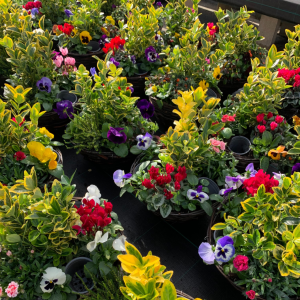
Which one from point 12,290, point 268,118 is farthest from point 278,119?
point 12,290

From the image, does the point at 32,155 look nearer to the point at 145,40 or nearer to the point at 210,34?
the point at 145,40

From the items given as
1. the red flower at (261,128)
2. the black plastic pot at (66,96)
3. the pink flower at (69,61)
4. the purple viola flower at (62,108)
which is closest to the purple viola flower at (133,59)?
the pink flower at (69,61)

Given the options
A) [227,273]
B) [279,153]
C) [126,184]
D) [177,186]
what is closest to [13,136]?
[126,184]

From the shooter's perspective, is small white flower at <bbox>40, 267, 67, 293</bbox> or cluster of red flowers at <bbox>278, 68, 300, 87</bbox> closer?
small white flower at <bbox>40, 267, 67, 293</bbox>

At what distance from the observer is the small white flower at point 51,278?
3.59 ft

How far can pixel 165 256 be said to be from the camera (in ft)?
5.08

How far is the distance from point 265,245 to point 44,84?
175 cm

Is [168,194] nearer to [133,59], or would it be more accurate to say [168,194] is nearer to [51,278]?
[51,278]

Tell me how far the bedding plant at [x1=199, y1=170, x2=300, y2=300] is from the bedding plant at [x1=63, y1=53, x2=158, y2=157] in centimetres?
83

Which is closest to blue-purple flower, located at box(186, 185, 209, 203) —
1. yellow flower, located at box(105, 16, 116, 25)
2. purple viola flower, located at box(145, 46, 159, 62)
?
purple viola flower, located at box(145, 46, 159, 62)

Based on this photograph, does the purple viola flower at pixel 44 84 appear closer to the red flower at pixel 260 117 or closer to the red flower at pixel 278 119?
the red flower at pixel 260 117

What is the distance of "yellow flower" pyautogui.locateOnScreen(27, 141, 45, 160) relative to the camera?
1.46 metres

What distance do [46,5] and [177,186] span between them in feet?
9.50

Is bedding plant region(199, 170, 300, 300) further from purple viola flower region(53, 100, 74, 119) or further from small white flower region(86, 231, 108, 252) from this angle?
purple viola flower region(53, 100, 74, 119)
